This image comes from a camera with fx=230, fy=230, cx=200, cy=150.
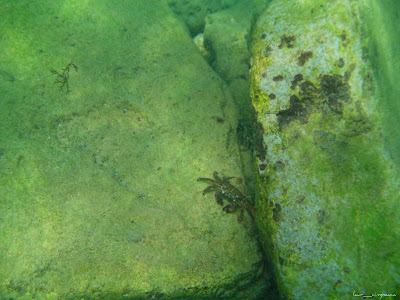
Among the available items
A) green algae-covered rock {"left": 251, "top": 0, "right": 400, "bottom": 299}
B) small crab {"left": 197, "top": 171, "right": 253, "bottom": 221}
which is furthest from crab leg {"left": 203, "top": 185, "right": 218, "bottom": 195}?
green algae-covered rock {"left": 251, "top": 0, "right": 400, "bottom": 299}

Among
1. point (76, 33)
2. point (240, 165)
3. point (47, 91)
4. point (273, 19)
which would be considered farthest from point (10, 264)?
point (273, 19)

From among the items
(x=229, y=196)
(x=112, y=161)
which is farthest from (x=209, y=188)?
(x=112, y=161)

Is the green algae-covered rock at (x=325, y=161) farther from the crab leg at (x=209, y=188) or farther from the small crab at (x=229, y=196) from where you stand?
the crab leg at (x=209, y=188)

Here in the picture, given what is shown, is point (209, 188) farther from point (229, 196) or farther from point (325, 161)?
point (325, 161)

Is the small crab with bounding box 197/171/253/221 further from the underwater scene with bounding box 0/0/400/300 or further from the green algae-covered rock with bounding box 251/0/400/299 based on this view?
the green algae-covered rock with bounding box 251/0/400/299

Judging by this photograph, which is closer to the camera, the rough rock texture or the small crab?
the rough rock texture

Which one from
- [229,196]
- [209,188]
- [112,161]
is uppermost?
[112,161]

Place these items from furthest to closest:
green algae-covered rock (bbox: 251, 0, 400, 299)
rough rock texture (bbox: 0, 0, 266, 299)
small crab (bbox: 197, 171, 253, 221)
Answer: small crab (bbox: 197, 171, 253, 221) < rough rock texture (bbox: 0, 0, 266, 299) < green algae-covered rock (bbox: 251, 0, 400, 299)
